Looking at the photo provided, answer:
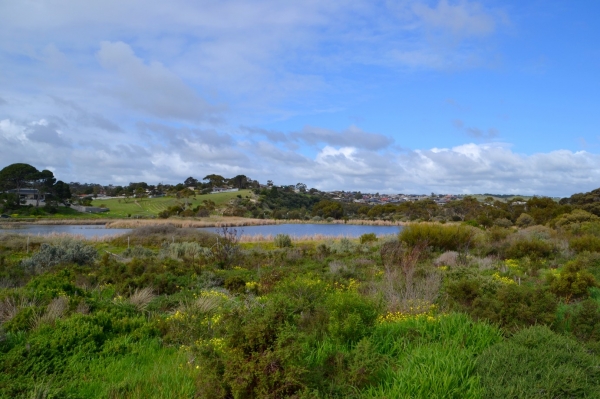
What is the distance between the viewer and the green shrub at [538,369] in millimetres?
4309

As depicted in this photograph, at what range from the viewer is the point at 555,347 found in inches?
203

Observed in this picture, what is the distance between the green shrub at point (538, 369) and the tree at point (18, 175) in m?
85.0

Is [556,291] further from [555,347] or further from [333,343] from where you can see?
[333,343]

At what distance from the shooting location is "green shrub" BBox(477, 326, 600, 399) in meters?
4.31

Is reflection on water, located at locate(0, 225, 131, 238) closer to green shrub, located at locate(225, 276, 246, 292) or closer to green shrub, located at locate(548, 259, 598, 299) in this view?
green shrub, located at locate(225, 276, 246, 292)

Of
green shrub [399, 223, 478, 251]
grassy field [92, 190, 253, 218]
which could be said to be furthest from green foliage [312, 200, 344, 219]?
green shrub [399, 223, 478, 251]

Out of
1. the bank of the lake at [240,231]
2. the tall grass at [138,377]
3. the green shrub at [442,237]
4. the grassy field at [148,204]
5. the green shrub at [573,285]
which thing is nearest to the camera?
the tall grass at [138,377]

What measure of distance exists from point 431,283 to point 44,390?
25.1ft

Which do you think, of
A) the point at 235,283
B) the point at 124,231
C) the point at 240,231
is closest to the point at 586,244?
the point at 235,283

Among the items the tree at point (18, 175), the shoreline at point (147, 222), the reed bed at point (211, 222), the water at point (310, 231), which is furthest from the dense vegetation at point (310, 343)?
the tree at point (18, 175)

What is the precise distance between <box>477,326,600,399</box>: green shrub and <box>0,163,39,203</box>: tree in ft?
279

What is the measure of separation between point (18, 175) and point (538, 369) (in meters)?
87.6

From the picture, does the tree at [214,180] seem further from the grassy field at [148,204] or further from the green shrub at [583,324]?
the green shrub at [583,324]

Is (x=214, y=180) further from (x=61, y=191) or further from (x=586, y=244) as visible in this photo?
(x=586, y=244)
